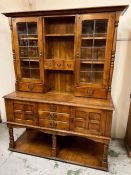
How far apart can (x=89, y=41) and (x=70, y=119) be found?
3.34 feet

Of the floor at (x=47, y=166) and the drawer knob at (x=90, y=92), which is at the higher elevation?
the drawer knob at (x=90, y=92)

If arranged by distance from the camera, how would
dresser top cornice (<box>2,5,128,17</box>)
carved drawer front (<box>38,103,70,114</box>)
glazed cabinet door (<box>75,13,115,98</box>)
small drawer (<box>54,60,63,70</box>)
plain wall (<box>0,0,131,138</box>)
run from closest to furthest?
dresser top cornice (<box>2,5,128,17</box>) < glazed cabinet door (<box>75,13,115,98</box>) < carved drawer front (<box>38,103,70,114</box>) < small drawer (<box>54,60,63,70</box>) < plain wall (<box>0,0,131,138</box>)

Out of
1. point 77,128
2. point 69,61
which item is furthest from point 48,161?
point 69,61

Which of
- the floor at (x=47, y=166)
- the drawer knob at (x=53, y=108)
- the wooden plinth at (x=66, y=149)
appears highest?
the drawer knob at (x=53, y=108)

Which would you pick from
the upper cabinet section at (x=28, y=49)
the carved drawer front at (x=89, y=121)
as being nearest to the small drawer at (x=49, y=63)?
the upper cabinet section at (x=28, y=49)

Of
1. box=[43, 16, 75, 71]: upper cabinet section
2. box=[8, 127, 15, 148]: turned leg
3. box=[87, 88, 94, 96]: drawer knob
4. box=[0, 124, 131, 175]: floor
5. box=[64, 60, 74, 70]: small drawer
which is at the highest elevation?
box=[43, 16, 75, 71]: upper cabinet section

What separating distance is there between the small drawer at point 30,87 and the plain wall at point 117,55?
2.17ft

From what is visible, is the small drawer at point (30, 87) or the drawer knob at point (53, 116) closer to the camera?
the drawer knob at point (53, 116)

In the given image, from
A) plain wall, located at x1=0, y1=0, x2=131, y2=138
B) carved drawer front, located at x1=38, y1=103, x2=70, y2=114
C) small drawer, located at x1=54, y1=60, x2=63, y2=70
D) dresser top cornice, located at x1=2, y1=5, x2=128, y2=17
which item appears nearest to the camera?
dresser top cornice, located at x1=2, y1=5, x2=128, y2=17

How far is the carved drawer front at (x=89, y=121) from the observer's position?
A: 1796 millimetres

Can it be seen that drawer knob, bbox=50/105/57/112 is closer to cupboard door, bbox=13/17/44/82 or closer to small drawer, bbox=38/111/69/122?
small drawer, bbox=38/111/69/122

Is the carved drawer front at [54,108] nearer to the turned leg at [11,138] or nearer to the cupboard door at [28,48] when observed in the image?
the cupboard door at [28,48]

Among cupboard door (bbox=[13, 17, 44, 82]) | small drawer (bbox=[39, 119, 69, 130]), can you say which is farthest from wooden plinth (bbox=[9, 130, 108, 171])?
cupboard door (bbox=[13, 17, 44, 82])

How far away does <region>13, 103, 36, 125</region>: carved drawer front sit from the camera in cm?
203
